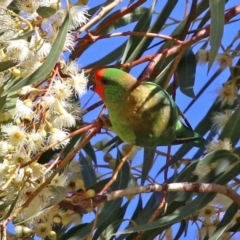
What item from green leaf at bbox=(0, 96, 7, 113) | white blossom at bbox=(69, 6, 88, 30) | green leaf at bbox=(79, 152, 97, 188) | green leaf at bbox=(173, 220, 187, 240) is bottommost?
green leaf at bbox=(173, 220, 187, 240)

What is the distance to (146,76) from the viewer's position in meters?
1.56

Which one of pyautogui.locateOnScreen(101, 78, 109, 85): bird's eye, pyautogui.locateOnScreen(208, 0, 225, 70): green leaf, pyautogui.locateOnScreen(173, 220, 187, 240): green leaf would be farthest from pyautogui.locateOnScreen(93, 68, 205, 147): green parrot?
pyautogui.locateOnScreen(173, 220, 187, 240): green leaf

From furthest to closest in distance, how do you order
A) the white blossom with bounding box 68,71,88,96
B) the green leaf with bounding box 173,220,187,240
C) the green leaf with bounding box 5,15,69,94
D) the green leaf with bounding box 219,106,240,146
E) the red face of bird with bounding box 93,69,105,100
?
the green leaf with bounding box 173,220,187,240 → the green leaf with bounding box 219,106,240,146 → the red face of bird with bounding box 93,69,105,100 → the white blossom with bounding box 68,71,88,96 → the green leaf with bounding box 5,15,69,94

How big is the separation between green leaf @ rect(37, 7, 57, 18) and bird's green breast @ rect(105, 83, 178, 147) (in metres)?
0.24

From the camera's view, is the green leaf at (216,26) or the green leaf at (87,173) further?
the green leaf at (87,173)

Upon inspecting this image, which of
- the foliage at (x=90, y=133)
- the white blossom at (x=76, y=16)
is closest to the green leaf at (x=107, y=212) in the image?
the foliage at (x=90, y=133)

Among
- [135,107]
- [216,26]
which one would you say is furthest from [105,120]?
[216,26]

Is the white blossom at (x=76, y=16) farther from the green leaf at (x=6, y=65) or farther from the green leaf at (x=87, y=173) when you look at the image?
the green leaf at (x=87, y=173)

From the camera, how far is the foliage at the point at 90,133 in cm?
→ 136

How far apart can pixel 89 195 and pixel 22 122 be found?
19cm

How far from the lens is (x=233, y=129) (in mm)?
1633

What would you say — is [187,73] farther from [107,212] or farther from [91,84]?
[107,212]

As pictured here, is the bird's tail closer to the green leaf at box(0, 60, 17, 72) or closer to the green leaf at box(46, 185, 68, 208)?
the green leaf at box(46, 185, 68, 208)

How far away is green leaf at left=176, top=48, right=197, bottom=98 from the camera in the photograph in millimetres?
1685
